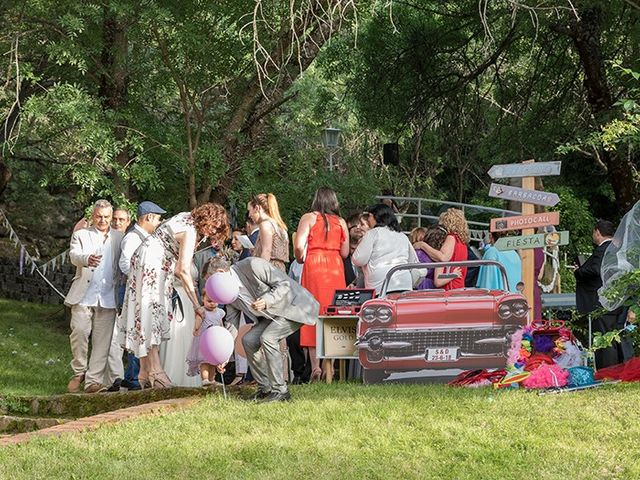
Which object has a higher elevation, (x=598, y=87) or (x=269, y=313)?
(x=598, y=87)

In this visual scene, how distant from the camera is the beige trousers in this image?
1186cm

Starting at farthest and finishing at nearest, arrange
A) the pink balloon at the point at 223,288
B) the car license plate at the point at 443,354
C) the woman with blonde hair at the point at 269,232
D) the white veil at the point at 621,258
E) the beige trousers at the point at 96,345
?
the beige trousers at the point at 96,345 → the woman with blonde hair at the point at 269,232 → the car license plate at the point at 443,354 → the white veil at the point at 621,258 → the pink balloon at the point at 223,288

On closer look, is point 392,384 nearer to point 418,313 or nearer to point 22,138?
point 418,313

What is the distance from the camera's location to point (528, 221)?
463 inches

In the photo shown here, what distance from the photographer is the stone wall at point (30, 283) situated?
27125mm

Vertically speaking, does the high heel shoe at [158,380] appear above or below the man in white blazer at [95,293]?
below

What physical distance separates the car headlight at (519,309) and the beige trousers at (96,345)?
13.0ft

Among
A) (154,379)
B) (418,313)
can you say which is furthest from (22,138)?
(418,313)

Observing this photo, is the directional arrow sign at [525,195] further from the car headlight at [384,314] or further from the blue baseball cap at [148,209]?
the blue baseball cap at [148,209]

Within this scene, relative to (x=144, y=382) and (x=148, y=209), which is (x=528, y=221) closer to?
(x=148, y=209)

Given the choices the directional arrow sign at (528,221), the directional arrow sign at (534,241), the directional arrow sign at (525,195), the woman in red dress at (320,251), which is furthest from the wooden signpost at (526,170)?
the woman in red dress at (320,251)

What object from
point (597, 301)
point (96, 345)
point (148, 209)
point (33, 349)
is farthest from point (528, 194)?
point (33, 349)

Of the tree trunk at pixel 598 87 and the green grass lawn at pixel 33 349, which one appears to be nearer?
the green grass lawn at pixel 33 349

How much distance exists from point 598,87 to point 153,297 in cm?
890
